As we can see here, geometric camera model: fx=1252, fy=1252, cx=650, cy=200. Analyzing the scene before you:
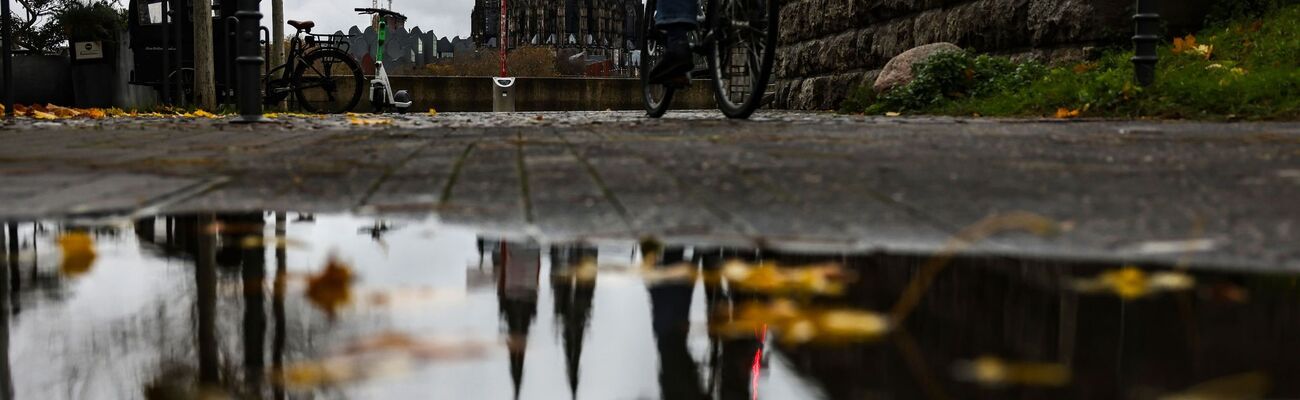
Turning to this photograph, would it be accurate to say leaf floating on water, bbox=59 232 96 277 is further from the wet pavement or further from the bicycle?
the bicycle

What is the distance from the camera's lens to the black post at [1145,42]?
25.0ft

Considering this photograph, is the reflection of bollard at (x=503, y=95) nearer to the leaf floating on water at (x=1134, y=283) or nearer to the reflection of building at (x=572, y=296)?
the reflection of building at (x=572, y=296)

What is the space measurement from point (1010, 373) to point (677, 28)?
590 centimetres

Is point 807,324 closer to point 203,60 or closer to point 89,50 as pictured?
point 203,60

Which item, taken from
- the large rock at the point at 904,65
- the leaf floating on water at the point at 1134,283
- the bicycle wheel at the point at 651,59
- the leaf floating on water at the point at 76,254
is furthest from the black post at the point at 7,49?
the leaf floating on water at the point at 1134,283

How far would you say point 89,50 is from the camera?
61.5 ft

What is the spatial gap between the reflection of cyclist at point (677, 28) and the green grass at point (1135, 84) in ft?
7.66

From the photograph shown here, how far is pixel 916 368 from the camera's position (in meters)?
1.38

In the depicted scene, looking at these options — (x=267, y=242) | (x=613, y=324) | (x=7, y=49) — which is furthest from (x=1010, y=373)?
(x=7, y=49)

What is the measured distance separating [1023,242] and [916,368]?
35.3 inches

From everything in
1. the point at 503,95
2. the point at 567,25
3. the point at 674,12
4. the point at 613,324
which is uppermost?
the point at 567,25

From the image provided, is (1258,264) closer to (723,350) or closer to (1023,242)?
(1023,242)

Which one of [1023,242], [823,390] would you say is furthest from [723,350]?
[1023,242]

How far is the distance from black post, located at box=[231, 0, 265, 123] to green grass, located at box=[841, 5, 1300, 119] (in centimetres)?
466
